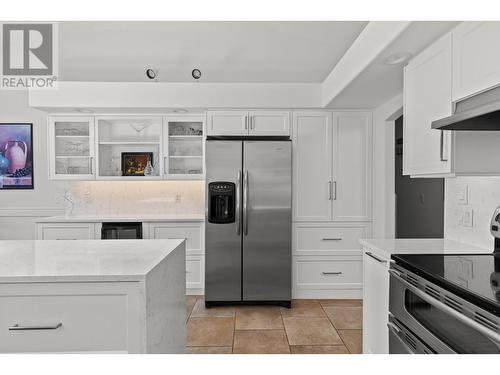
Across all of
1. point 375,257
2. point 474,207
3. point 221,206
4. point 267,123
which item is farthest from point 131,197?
point 474,207

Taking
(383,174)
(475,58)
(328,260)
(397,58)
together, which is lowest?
(328,260)

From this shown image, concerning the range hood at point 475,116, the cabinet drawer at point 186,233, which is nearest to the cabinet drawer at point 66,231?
the cabinet drawer at point 186,233

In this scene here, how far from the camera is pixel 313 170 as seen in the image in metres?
4.12

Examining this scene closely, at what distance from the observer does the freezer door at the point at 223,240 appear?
12.7ft

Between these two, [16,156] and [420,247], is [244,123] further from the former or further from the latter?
[16,156]

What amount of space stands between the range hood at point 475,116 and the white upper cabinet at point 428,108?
0.45ft

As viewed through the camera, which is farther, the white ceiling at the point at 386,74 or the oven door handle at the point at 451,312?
the white ceiling at the point at 386,74

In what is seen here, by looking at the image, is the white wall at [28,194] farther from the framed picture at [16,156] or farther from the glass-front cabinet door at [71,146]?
the glass-front cabinet door at [71,146]

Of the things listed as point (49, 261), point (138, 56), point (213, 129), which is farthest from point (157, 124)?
point (49, 261)

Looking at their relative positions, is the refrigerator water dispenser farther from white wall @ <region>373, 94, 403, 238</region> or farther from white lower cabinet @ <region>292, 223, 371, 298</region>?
white wall @ <region>373, 94, 403, 238</region>

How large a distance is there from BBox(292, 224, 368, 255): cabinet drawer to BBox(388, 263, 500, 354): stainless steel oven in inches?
80.9

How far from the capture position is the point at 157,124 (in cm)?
450

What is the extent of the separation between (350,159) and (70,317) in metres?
3.36
